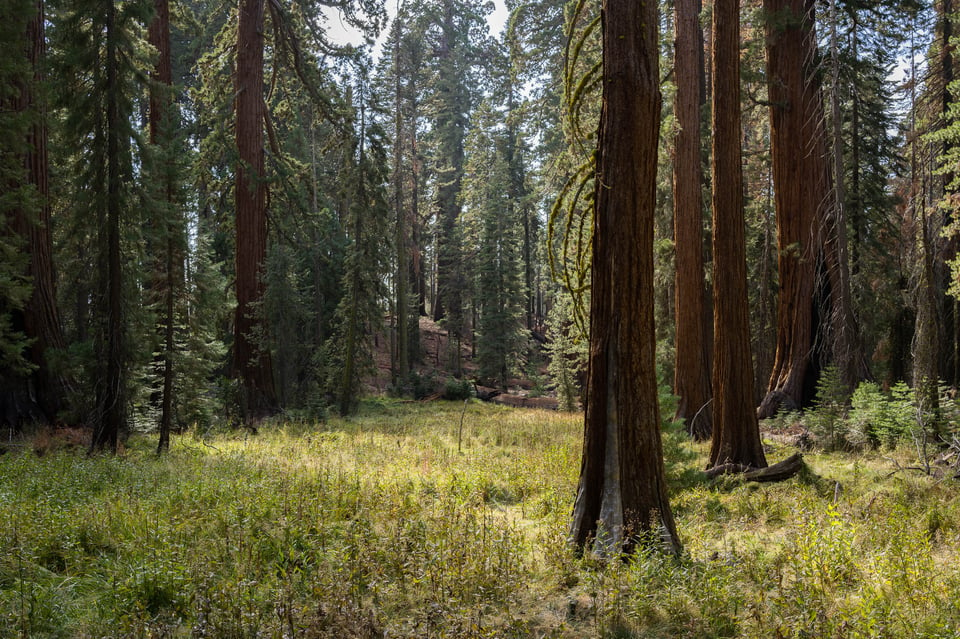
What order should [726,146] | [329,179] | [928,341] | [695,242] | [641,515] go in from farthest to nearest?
[329,179]
[695,242]
[928,341]
[726,146]
[641,515]

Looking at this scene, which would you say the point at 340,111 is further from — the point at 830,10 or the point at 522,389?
the point at 522,389

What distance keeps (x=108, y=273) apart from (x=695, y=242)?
1111 cm

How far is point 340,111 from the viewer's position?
17422mm

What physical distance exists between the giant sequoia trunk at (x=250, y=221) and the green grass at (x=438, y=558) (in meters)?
7.37

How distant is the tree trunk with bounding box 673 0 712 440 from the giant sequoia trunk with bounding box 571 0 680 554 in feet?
23.6

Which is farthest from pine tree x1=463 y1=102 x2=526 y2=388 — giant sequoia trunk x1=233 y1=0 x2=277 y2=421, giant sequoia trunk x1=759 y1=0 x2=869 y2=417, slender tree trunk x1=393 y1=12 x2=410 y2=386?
giant sequoia trunk x1=759 y1=0 x2=869 y2=417

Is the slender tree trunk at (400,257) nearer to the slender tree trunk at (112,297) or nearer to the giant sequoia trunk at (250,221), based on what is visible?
the giant sequoia trunk at (250,221)

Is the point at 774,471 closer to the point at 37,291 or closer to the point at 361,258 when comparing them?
the point at 361,258

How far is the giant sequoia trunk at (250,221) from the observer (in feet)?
50.2

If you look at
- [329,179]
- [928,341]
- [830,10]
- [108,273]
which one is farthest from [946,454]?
[329,179]

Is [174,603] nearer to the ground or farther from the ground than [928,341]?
nearer to the ground

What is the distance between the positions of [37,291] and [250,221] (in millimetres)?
5446

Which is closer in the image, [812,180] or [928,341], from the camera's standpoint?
[928,341]

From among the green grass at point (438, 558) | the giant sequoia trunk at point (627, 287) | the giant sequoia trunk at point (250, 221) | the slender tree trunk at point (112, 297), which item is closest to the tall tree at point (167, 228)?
the slender tree trunk at point (112, 297)
